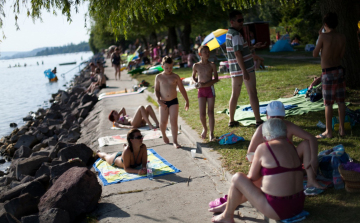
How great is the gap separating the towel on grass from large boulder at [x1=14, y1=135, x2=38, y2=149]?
718 cm

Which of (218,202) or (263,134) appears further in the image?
(218,202)

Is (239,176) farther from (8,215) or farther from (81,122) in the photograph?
(81,122)

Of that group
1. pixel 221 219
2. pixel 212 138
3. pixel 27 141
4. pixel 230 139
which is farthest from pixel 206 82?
pixel 27 141

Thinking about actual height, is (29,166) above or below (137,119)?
below

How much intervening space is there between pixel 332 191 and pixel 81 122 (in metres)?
12.0

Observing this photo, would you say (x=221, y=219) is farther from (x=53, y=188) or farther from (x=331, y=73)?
(x=331, y=73)

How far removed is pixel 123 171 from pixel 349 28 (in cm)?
695

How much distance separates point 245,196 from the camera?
3957mm

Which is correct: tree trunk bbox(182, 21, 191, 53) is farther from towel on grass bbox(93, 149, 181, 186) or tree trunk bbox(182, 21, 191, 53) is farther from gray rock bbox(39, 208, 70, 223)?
gray rock bbox(39, 208, 70, 223)

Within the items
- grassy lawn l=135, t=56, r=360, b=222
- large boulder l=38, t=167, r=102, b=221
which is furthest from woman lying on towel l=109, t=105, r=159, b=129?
large boulder l=38, t=167, r=102, b=221

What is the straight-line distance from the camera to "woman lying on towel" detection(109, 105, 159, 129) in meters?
9.80

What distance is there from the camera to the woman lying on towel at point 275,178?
375cm

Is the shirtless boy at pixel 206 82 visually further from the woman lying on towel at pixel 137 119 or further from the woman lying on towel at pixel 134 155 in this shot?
the woman lying on towel at pixel 137 119

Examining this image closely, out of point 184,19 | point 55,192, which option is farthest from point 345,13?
point 184,19
